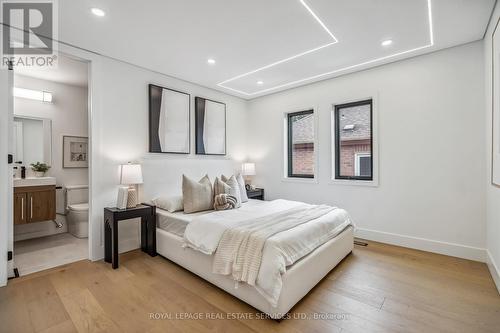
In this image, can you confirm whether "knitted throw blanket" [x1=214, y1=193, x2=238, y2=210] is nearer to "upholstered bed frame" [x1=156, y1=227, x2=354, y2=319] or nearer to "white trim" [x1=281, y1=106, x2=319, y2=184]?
"upholstered bed frame" [x1=156, y1=227, x2=354, y2=319]

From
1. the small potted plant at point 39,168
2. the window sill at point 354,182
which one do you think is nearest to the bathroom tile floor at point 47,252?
the small potted plant at point 39,168

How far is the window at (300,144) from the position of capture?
173 inches

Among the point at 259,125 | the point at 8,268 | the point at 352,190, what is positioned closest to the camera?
the point at 8,268

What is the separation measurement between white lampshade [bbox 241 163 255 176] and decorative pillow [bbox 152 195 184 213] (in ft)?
5.95

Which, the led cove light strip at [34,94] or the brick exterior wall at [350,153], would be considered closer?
the led cove light strip at [34,94]

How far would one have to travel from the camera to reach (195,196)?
122 inches

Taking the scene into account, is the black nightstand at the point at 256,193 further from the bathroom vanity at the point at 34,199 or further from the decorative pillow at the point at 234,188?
the bathroom vanity at the point at 34,199

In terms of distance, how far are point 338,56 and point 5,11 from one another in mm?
3628

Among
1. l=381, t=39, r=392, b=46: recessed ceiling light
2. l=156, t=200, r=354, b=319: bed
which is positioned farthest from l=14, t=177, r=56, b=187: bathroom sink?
l=381, t=39, r=392, b=46: recessed ceiling light

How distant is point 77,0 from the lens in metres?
2.04

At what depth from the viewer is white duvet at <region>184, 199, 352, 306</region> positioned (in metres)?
1.78

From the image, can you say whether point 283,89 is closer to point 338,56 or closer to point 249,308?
point 338,56

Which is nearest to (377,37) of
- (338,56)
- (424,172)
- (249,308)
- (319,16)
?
(338,56)

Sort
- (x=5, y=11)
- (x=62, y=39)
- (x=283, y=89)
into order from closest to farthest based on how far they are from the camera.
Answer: (x=5, y=11)
(x=62, y=39)
(x=283, y=89)
